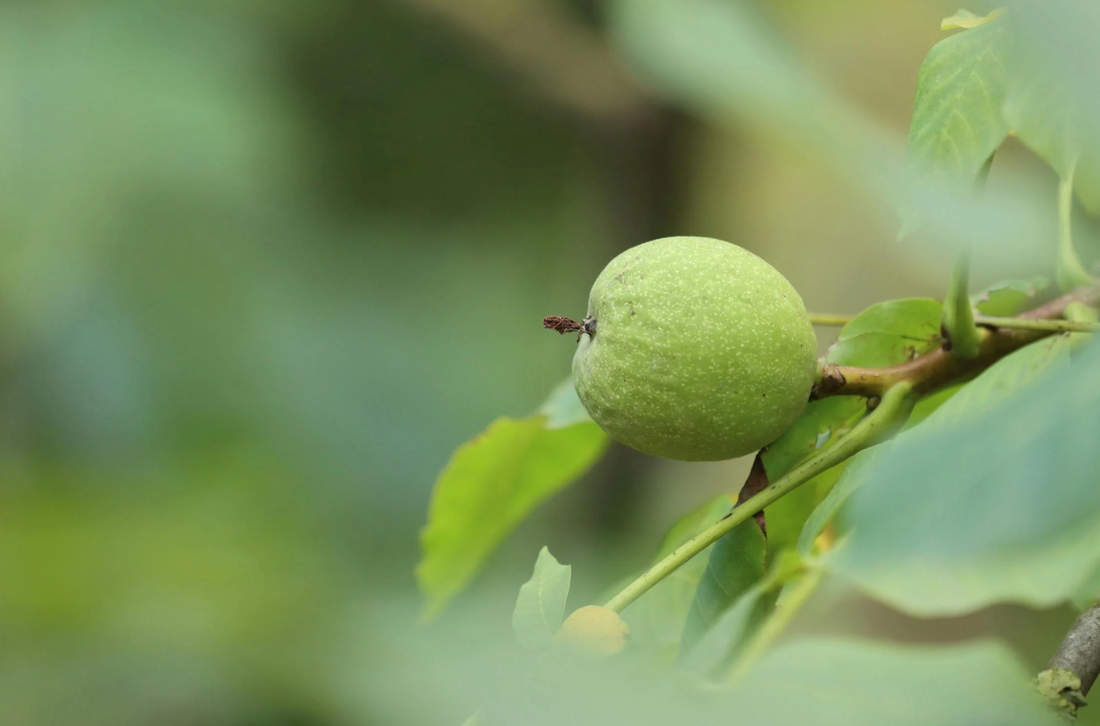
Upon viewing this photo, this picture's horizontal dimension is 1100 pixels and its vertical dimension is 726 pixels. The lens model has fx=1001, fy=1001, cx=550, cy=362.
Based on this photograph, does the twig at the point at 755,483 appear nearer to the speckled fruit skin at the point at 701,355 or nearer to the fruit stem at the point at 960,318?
the speckled fruit skin at the point at 701,355

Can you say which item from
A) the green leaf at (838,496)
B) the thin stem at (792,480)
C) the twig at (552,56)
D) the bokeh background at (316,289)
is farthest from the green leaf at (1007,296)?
the twig at (552,56)

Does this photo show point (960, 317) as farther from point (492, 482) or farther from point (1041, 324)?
point (492, 482)

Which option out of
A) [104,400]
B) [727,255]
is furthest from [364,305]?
[727,255]

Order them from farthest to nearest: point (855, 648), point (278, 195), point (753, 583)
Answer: point (278, 195) → point (753, 583) → point (855, 648)

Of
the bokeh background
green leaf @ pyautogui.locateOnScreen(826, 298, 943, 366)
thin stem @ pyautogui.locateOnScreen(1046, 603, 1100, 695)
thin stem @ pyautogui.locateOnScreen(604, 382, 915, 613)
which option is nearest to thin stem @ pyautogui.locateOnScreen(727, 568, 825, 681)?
thin stem @ pyautogui.locateOnScreen(604, 382, 915, 613)

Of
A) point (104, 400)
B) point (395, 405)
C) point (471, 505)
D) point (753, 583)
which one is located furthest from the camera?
point (395, 405)

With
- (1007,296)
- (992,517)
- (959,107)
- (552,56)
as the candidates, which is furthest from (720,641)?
(552,56)

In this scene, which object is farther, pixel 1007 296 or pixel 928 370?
pixel 1007 296

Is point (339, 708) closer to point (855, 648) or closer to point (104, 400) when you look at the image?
point (104, 400)
